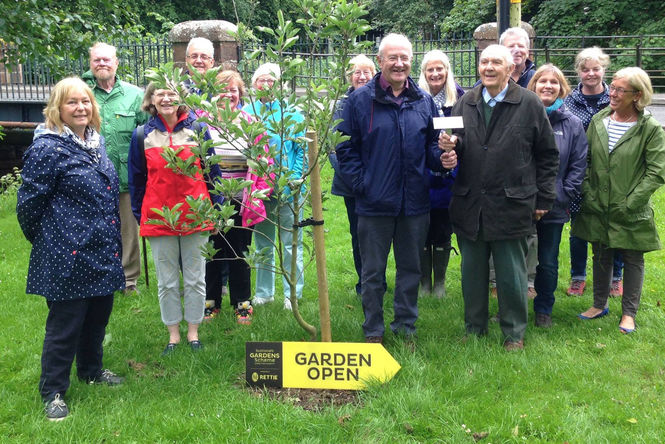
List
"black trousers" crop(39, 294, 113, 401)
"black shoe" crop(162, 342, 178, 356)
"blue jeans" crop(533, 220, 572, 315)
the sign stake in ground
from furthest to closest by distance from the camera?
"blue jeans" crop(533, 220, 572, 315), "black shoe" crop(162, 342, 178, 356), the sign stake in ground, "black trousers" crop(39, 294, 113, 401)

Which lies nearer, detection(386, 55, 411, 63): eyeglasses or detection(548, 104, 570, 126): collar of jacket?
detection(386, 55, 411, 63): eyeglasses

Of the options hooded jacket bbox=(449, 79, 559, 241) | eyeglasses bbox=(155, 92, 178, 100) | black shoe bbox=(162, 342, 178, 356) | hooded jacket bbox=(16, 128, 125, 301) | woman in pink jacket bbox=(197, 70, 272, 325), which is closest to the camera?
hooded jacket bbox=(16, 128, 125, 301)

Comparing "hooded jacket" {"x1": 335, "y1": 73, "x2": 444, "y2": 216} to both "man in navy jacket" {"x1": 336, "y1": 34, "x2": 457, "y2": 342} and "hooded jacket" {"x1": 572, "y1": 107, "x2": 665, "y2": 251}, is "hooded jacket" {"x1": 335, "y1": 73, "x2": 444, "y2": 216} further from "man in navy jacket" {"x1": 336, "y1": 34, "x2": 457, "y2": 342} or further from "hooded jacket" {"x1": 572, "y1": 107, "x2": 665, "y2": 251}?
"hooded jacket" {"x1": 572, "y1": 107, "x2": 665, "y2": 251}

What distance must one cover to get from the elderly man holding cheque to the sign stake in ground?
1.13 m

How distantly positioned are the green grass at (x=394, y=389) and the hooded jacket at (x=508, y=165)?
0.96 metres

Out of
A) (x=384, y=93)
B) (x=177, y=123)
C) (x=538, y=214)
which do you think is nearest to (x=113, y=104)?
(x=177, y=123)

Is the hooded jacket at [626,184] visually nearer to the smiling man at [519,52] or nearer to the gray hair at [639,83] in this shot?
the gray hair at [639,83]

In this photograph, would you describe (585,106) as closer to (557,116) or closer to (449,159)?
(557,116)

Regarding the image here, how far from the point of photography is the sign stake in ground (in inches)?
173

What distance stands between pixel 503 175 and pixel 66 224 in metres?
2.98

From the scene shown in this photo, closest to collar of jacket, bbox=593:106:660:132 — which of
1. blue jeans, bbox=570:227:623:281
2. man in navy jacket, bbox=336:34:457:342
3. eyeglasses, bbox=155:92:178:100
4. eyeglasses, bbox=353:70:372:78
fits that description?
blue jeans, bbox=570:227:623:281

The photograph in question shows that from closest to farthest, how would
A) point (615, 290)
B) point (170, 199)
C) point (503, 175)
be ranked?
point (503, 175) → point (170, 199) → point (615, 290)

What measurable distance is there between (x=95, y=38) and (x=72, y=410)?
5.23 metres

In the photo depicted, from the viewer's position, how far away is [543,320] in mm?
5477
